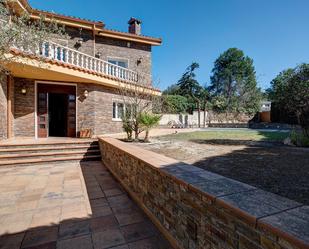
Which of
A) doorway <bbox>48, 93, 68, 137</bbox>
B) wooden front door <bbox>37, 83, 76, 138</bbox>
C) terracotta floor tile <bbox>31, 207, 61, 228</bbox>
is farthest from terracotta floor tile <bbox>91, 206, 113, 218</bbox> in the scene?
doorway <bbox>48, 93, 68, 137</bbox>

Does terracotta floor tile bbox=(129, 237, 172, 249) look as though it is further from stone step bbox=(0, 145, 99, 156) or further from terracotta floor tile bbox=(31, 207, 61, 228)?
stone step bbox=(0, 145, 99, 156)

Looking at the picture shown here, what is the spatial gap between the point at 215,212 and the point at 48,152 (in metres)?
7.79

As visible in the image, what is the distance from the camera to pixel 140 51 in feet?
52.2

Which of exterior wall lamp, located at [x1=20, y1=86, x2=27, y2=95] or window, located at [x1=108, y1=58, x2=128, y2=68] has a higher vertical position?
window, located at [x1=108, y1=58, x2=128, y2=68]

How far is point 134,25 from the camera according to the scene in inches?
656

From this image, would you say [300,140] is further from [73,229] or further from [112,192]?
[73,229]

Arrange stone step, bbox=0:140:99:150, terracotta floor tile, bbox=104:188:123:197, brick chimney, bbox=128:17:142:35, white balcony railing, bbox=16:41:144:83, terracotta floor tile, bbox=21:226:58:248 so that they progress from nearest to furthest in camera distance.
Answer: terracotta floor tile, bbox=21:226:58:248, terracotta floor tile, bbox=104:188:123:197, stone step, bbox=0:140:99:150, white balcony railing, bbox=16:41:144:83, brick chimney, bbox=128:17:142:35

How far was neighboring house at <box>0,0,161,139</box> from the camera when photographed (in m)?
9.51

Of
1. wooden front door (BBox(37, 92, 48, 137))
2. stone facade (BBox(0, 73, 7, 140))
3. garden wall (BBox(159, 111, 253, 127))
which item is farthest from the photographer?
garden wall (BBox(159, 111, 253, 127))

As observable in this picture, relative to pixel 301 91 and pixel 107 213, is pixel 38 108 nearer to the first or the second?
pixel 107 213

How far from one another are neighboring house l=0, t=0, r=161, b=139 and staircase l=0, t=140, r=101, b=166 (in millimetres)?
2281

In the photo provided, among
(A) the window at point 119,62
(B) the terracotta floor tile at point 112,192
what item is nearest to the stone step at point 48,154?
(B) the terracotta floor tile at point 112,192

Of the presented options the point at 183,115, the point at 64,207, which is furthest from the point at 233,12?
the point at 64,207

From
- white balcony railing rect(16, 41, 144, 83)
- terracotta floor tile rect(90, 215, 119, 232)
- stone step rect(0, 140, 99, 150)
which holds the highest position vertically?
white balcony railing rect(16, 41, 144, 83)
